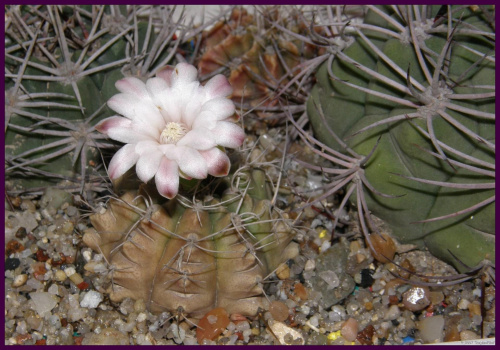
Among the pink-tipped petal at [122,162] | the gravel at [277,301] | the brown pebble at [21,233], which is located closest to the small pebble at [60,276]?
the gravel at [277,301]

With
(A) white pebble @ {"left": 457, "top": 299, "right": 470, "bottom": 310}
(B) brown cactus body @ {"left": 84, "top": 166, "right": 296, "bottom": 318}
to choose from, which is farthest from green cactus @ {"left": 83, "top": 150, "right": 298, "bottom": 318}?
(A) white pebble @ {"left": 457, "top": 299, "right": 470, "bottom": 310}

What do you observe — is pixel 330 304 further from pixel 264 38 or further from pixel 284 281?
pixel 264 38

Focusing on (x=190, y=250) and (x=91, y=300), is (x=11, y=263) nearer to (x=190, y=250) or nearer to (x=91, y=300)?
(x=91, y=300)

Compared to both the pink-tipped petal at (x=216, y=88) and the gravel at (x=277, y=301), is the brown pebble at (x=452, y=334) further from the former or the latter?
the pink-tipped petal at (x=216, y=88)

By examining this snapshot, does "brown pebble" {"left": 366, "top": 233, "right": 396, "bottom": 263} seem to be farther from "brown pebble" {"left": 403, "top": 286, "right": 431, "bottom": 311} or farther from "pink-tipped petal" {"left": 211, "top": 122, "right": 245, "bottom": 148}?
"pink-tipped petal" {"left": 211, "top": 122, "right": 245, "bottom": 148}

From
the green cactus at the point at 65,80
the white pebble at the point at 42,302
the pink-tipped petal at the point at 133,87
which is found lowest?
the white pebble at the point at 42,302

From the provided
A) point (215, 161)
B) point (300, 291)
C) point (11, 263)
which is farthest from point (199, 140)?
point (11, 263)
